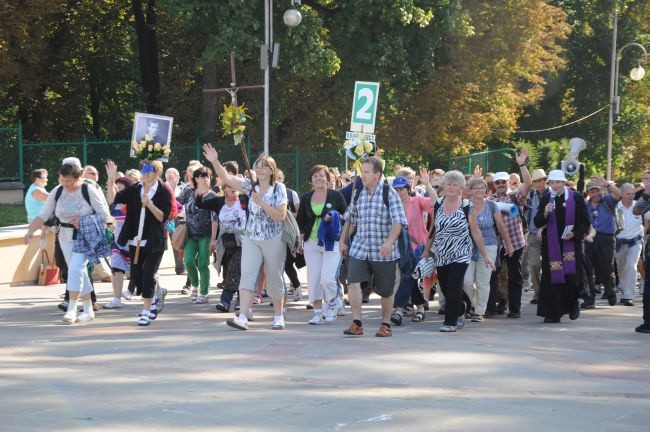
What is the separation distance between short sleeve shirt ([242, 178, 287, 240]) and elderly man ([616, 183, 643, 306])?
22.2 ft

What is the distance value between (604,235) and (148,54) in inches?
908

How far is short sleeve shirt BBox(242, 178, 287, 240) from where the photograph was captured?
12281mm

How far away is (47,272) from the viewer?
1736 cm

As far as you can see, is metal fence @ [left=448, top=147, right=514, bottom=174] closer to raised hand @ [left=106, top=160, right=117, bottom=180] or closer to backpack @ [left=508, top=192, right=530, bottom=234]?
backpack @ [left=508, top=192, right=530, bottom=234]

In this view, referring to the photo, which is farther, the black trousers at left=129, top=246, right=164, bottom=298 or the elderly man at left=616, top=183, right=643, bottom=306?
the elderly man at left=616, top=183, right=643, bottom=306

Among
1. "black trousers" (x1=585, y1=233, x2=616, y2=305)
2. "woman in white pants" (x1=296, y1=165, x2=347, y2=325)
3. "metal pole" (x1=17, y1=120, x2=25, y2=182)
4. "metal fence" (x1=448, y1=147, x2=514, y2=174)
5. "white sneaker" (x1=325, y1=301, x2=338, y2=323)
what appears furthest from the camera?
"metal fence" (x1=448, y1=147, x2=514, y2=174)

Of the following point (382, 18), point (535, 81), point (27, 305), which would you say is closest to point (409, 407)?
point (27, 305)

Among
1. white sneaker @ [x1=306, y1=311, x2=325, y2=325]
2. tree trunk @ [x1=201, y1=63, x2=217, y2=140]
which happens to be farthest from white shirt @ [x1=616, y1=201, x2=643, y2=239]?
tree trunk @ [x1=201, y1=63, x2=217, y2=140]

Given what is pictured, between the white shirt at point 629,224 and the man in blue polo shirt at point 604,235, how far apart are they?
340 millimetres

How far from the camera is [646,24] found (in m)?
52.1

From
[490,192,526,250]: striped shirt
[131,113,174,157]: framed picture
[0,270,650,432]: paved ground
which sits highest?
[131,113,174,157]: framed picture

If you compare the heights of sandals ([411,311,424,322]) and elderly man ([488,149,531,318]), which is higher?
elderly man ([488,149,531,318])

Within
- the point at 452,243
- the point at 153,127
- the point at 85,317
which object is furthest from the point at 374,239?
the point at 153,127

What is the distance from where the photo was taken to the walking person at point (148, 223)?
12719mm
